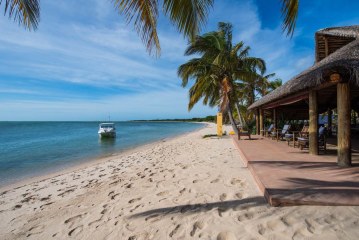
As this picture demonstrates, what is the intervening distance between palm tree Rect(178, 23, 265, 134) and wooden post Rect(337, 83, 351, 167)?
9.95 m

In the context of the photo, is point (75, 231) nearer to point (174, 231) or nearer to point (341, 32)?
point (174, 231)

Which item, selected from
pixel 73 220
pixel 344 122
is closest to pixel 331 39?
pixel 344 122

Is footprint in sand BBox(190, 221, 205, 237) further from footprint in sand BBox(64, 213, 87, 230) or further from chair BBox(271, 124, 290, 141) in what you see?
chair BBox(271, 124, 290, 141)

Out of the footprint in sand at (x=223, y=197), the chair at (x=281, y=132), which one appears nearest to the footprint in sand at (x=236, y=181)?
the footprint in sand at (x=223, y=197)

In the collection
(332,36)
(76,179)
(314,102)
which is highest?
(332,36)

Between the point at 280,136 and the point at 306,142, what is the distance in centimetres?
358

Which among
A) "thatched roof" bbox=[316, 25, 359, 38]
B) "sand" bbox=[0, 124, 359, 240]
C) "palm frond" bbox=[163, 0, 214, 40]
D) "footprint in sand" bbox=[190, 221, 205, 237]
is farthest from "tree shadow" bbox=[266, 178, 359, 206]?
"thatched roof" bbox=[316, 25, 359, 38]

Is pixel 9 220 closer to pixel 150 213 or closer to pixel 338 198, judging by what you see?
pixel 150 213

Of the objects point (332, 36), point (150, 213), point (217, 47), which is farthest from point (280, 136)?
point (150, 213)

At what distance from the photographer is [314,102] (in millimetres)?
6016

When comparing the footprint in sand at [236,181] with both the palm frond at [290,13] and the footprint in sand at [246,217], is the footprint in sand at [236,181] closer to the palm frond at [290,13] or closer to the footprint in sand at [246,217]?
the footprint in sand at [246,217]

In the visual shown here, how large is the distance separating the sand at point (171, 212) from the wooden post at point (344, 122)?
200 cm

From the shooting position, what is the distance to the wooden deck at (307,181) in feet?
10.3

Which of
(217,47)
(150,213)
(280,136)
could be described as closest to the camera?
(150,213)
